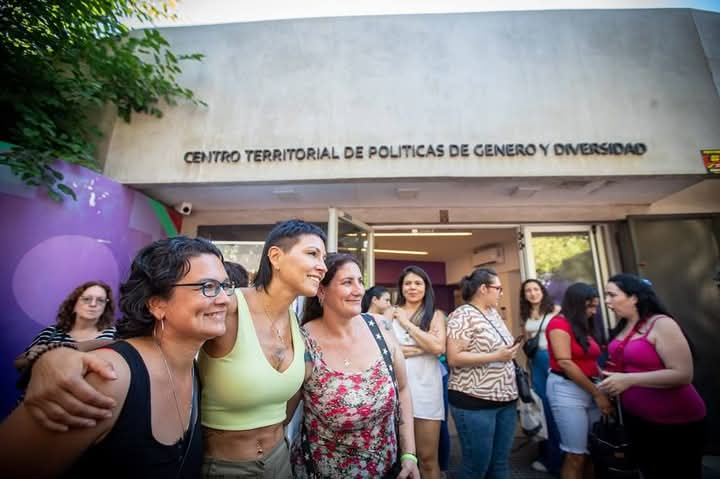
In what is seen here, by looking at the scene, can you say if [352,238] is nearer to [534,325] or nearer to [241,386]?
[534,325]

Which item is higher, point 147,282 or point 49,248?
point 49,248

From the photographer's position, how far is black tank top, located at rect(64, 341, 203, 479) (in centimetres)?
90

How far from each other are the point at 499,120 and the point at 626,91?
1972 mm

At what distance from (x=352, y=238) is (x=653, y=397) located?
3.89 m

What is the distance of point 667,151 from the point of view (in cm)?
403

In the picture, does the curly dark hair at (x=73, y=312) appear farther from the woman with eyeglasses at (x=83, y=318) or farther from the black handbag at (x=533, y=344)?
the black handbag at (x=533, y=344)

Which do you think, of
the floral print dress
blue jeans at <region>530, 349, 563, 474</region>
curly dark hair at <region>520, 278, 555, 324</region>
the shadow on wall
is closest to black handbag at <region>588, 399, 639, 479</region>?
blue jeans at <region>530, 349, 563, 474</region>

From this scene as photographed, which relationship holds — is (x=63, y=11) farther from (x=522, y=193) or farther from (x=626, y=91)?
(x=626, y=91)

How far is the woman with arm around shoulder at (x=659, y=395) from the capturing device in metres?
2.08

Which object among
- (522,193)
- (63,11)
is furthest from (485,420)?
(63,11)

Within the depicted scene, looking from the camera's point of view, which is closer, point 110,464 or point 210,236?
point 110,464

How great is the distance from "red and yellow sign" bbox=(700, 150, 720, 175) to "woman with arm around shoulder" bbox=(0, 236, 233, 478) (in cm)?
590

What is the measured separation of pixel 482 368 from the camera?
247 cm

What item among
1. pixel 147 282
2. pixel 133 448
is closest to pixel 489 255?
pixel 147 282
